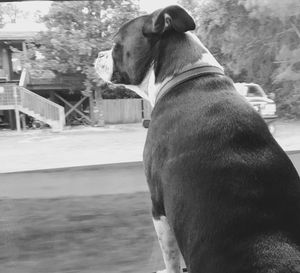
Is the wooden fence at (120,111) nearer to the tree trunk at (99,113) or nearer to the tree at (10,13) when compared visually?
the tree trunk at (99,113)

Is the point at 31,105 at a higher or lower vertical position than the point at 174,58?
lower

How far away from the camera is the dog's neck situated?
1192 millimetres

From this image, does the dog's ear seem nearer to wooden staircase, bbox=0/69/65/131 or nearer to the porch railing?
wooden staircase, bbox=0/69/65/131

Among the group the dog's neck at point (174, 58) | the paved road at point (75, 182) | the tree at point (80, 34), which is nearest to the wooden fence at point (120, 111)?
the tree at point (80, 34)

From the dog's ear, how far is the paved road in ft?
3.76

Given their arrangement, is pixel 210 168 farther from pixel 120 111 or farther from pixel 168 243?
pixel 120 111

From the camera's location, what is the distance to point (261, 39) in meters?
2.27

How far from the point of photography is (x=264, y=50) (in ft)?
7.44

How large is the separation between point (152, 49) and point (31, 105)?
2.95 m

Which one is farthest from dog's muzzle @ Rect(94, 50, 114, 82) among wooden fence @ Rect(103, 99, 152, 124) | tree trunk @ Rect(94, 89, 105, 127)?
tree trunk @ Rect(94, 89, 105, 127)

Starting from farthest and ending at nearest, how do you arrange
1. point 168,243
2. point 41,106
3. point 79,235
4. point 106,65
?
point 41,106
point 79,235
point 106,65
point 168,243

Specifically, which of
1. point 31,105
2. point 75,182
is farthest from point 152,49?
point 31,105

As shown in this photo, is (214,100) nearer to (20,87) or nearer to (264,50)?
(264,50)

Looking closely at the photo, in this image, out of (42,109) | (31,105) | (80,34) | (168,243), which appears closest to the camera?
(168,243)
